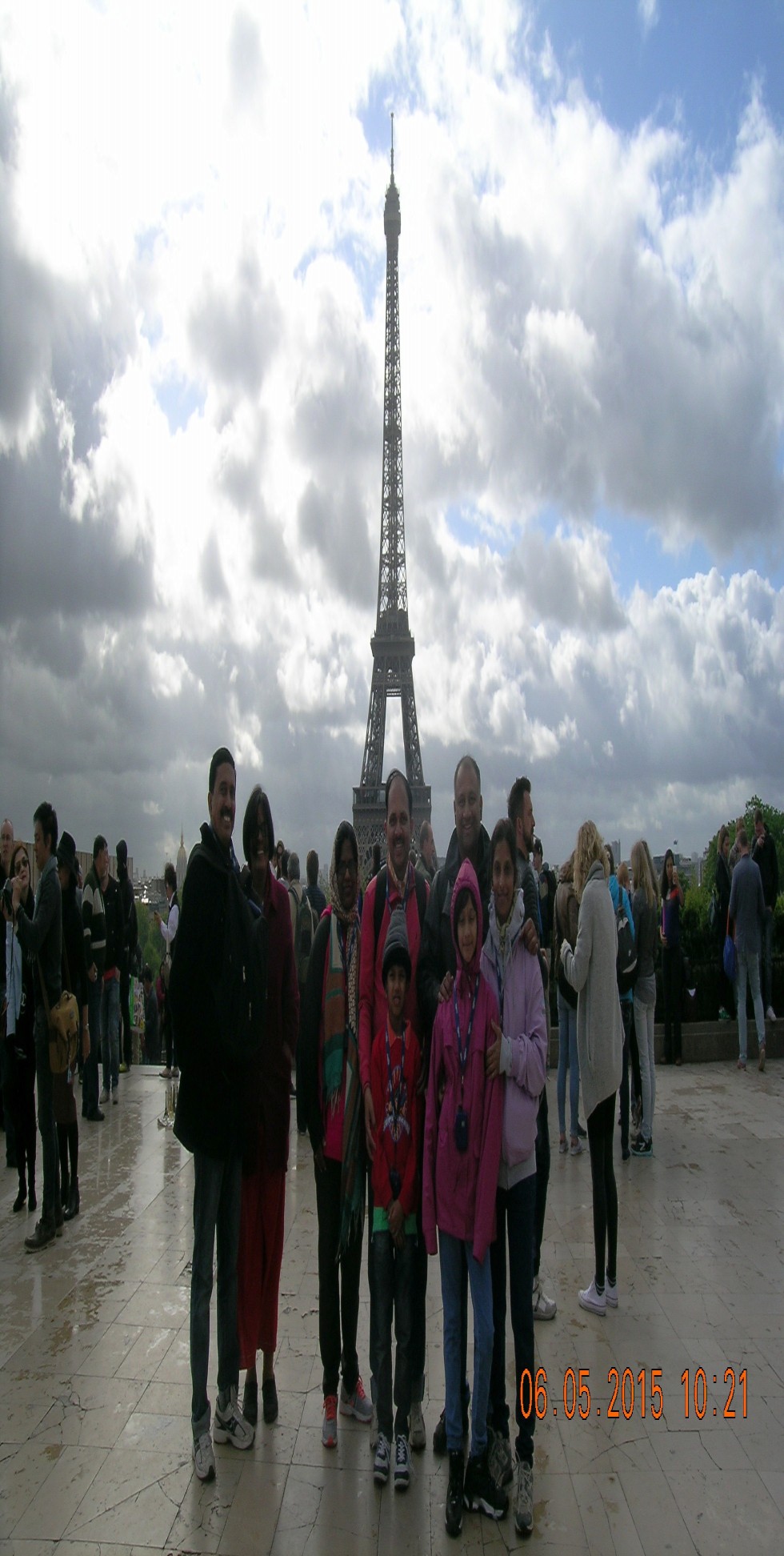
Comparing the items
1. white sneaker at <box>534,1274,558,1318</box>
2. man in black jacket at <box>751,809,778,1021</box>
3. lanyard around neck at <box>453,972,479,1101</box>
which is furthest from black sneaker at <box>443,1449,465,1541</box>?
man in black jacket at <box>751,809,778,1021</box>

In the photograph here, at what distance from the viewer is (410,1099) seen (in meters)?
3.40

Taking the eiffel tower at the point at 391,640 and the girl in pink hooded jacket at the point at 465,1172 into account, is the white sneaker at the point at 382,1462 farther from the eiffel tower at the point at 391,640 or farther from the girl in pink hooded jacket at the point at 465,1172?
the eiffel tower at the point at 391,640

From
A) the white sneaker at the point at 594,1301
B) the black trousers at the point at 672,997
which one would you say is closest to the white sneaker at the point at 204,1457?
the white sneaker at the point at 594,1301

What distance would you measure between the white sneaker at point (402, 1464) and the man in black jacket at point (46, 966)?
2852mm

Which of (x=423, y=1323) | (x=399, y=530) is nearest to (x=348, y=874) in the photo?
(x=423, y=1323)

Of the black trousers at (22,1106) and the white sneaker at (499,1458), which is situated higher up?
the black trousers at (22,1106)

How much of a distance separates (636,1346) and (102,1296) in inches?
96.0

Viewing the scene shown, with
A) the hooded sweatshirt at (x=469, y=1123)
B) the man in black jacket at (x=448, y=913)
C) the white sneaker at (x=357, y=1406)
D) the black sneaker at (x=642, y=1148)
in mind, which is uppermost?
the man in black jacket at (x=448, y=913)

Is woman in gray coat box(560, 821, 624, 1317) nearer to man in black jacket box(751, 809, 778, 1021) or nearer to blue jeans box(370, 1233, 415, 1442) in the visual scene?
blue jeans box(370, 1233, 415, 1442)

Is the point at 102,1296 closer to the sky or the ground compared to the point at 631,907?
closer to the ground

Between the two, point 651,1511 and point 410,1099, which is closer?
point 651,1511

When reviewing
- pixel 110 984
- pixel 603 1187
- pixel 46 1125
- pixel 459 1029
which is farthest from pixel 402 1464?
pixel 110 984

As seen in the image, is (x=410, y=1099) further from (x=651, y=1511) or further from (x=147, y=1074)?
(x=147, y=1074)

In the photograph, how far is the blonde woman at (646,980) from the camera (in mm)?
6598
